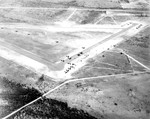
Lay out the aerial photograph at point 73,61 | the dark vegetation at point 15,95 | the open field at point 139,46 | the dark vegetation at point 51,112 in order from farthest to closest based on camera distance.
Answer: the open field at point 139,46 < the aerial photograph at point 73,61 < the dark vegetation at point 15,95 < the dark vegetation at point 51,112

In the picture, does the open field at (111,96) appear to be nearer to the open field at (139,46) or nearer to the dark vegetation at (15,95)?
the dark vegetation at (15,95)

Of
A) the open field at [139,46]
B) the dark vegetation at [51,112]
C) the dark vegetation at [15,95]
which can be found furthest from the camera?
the open field at [139,46]

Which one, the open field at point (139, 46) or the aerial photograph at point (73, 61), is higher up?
the open field at point (139, 46)

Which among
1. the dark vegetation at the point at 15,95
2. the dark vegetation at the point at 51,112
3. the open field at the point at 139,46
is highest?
the open field at the point at 139,46

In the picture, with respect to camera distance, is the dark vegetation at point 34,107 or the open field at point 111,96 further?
the open field at point 111,96

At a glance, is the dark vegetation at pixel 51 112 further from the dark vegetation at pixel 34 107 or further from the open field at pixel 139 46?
the open field at pixel 139 46

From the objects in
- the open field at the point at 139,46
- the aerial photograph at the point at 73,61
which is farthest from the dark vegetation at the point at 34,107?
the open field at the point at 139,46

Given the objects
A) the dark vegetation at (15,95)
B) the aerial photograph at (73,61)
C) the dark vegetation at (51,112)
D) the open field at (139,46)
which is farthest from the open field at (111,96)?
the open field at (139,46)

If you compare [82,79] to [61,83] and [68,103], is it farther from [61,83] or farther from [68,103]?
[68,103]

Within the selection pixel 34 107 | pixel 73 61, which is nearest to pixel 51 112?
pixel 34 107

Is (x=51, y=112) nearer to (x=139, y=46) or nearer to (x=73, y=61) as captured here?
(x=73, y=61)
